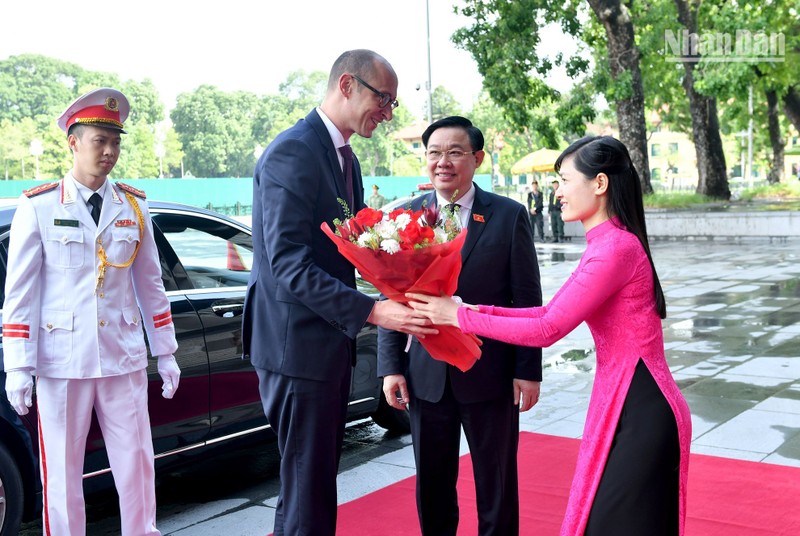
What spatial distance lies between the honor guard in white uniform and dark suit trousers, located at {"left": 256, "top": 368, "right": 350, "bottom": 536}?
95 centimetres

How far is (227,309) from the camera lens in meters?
4.77

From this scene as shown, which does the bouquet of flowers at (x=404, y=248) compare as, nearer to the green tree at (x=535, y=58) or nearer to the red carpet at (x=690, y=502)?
the red carpet at (x=690, y=502)

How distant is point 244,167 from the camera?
286ft

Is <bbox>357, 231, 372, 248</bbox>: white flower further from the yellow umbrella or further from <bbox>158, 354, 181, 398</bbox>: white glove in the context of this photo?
the yellow umbrella

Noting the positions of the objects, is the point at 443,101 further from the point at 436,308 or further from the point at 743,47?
the point at 436,308

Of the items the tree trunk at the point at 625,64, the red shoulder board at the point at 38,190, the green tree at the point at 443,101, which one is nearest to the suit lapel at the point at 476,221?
the red shoulder board at the point at 38,190

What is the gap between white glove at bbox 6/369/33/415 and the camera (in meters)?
3.30

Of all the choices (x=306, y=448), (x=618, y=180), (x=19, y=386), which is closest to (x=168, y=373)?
(x=19, y=386)

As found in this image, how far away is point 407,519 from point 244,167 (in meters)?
85.1

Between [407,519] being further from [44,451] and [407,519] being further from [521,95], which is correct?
[521,95]

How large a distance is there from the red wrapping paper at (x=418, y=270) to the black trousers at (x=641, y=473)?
59 cm

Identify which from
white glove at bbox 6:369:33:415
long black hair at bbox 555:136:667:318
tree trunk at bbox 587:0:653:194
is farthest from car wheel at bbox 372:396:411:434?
tree trunk at bbox 587:0:653:194

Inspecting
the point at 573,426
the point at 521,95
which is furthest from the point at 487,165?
the point at 573,426

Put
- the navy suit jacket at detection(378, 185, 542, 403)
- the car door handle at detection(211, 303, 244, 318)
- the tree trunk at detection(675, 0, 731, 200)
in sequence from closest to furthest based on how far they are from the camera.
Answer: the navy suit jacket at detection(378, 185, 542, 403)
the car door handle at detection(211, 303, 244, 318)
the tree trunk at detection(675, 0, 731, 200)
